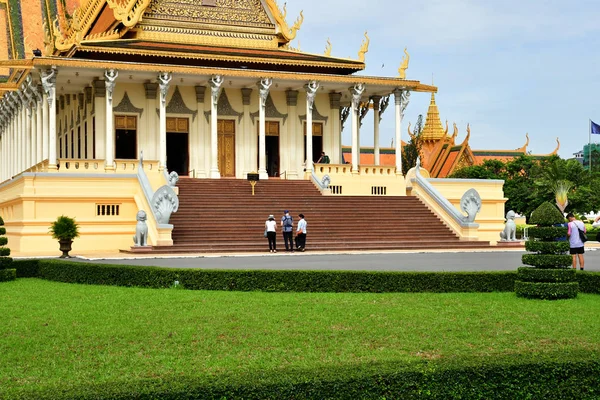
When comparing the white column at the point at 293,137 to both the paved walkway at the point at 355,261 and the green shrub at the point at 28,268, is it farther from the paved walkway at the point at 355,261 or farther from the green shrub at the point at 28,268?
the green shrub at the point at 28,268

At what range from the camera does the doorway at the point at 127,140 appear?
3444 cm

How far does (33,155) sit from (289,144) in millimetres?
10399

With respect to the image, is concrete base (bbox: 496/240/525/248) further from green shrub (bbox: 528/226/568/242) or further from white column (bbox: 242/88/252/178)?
green shrub (bbox: 528/226/568/242)

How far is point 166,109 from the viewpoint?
34.9m

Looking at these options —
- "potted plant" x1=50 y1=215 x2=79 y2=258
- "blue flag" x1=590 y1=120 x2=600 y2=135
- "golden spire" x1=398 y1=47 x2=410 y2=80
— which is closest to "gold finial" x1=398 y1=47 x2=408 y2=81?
"golden spire" x1=398 y1=47 x2=410 y2=80

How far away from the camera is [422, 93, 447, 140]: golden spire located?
62.7 m

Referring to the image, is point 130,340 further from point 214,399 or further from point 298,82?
point 298,82

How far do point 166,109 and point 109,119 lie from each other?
364 cm

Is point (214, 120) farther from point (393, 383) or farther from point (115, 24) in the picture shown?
point (393, 383)

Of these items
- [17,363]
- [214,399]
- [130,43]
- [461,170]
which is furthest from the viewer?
[461,170]

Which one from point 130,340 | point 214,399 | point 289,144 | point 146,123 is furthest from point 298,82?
point 214,399

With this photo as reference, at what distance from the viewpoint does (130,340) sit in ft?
34.1

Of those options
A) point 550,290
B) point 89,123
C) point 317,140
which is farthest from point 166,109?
point 550,290

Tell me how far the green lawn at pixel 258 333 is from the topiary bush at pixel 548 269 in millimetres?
255
